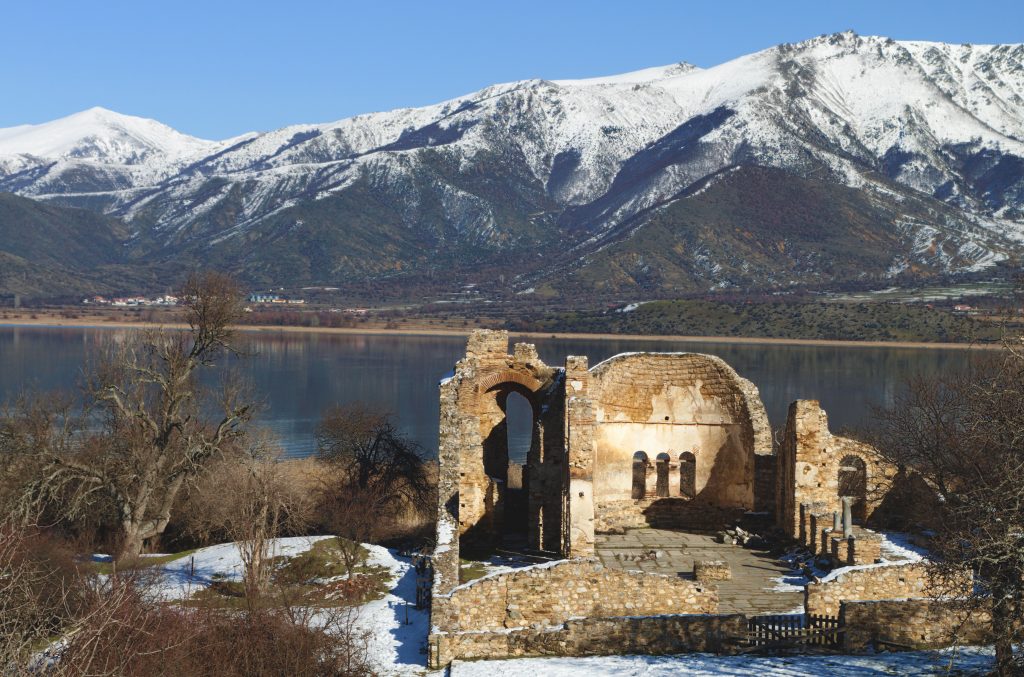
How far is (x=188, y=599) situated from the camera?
24625 millimetres

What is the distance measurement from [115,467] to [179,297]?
593cm

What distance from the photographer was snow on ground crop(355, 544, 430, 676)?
67.9ft

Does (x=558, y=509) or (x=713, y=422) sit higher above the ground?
(x=713, y=422)

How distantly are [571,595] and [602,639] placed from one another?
5.42ft

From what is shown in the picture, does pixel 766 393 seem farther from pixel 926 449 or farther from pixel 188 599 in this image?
pixel 188 599

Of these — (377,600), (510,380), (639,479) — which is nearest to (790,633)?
(377,600)

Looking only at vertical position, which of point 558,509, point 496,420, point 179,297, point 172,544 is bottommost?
point 172,544

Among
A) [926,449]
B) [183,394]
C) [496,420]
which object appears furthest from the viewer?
[926,449]

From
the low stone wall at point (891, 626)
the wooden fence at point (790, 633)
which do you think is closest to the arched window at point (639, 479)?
the wooden fence at point (790, 633)

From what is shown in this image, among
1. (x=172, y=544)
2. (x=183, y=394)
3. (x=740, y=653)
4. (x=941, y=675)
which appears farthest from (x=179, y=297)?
(x=941, y=675)

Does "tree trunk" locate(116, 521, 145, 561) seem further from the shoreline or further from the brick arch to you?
the shoreline

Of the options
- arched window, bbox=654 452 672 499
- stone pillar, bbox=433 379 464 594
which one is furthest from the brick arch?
arched window, bbox=654 452 672 499

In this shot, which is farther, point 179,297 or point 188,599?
point 179,297

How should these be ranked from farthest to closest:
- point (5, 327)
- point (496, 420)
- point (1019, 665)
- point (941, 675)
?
point (5, 327), point (496, 420), point (941, 675), point (1019, 665)
